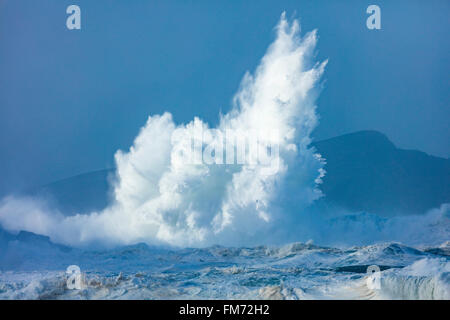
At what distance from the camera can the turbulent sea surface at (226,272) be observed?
251 inches

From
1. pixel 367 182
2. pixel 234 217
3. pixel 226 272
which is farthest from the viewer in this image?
pixel 367 182

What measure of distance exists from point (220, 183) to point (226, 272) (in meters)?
1.31

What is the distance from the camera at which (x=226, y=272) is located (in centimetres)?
677

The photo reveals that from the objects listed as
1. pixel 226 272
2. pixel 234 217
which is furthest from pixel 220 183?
pixel 226 272

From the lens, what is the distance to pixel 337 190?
7449 millimetres

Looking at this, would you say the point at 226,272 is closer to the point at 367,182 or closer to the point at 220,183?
the point at 220,183

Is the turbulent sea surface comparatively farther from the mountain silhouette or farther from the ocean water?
the mountain silhouette

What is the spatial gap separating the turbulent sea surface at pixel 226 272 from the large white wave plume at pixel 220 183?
0.22 metres

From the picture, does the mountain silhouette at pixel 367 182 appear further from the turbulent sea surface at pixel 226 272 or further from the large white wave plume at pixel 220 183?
the turbulent sea surface at pixel 226 272

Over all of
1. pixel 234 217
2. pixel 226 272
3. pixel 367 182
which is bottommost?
pixel 226 272

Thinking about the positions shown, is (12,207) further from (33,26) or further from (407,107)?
(407,107)

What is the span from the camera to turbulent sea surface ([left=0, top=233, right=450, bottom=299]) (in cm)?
638

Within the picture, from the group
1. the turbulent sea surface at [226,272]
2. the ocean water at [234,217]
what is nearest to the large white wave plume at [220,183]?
the ocean water at [234,217]
